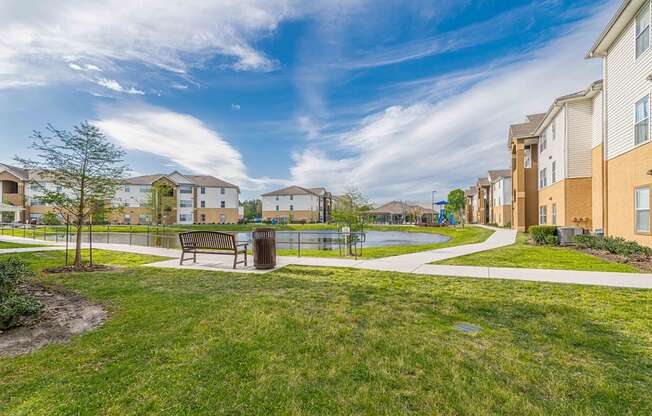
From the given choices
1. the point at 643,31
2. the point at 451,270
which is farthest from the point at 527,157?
the point at 451,270

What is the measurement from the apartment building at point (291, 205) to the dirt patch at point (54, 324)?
63390 millimetres

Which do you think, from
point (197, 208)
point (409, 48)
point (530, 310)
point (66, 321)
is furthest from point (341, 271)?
point (197, 208)

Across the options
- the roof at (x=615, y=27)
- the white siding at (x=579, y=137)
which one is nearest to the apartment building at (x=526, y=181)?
the white siding at (x=579, y=137)

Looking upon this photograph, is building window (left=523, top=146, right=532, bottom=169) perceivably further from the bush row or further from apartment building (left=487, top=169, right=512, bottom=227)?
the bush row

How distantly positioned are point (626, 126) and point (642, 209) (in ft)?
12.1

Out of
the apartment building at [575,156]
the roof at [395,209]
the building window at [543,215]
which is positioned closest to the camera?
the apartment building at [575,156]

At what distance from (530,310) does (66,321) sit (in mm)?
7159

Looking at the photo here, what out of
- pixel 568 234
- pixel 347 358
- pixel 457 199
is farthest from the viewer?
pixel 457 199

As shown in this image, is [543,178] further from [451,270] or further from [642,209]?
[451,270]

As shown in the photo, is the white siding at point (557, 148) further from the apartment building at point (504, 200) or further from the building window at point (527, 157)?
the apartment building at point (504, 200)

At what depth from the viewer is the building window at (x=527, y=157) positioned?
25.2m

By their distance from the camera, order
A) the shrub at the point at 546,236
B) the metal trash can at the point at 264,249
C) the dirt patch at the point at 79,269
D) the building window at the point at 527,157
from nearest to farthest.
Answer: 1. the dirt patch at the point at 79,269
2. the metal trash can at the point at 264,249
3. the shrub at the point at 546,236
4. the building window at the point at 527,157

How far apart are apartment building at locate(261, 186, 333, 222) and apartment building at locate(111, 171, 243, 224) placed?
31.6ft

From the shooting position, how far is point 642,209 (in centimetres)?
1080
